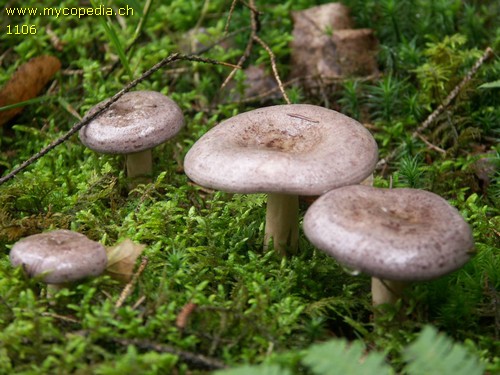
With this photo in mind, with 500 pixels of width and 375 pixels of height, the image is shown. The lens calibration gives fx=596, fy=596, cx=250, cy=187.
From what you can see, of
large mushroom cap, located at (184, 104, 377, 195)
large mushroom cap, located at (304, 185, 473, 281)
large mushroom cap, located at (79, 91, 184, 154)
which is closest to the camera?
large mushroom cap, located at (304, 185, 473, 281)

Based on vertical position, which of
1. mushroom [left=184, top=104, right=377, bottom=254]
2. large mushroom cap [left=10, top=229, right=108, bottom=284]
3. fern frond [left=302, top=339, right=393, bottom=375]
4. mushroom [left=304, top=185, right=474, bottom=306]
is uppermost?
mushroom [left=184, top=104, right=377, bottom=254]

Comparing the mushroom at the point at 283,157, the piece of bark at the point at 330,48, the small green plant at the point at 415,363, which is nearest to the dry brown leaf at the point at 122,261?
the mushroom at the point at 283,157

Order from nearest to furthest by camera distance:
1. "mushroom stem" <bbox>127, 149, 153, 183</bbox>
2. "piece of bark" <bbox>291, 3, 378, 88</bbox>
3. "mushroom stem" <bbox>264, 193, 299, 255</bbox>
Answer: "mushroom stem" <bbox>264, 193, 299, 255</bbox> < "mushroom stem" <bbox>127, 149, 153, 183</bbox> < "piece of bark" <bbox>291, 3, 378, 88</bbox>

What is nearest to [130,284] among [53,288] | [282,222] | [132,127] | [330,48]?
[53,288]

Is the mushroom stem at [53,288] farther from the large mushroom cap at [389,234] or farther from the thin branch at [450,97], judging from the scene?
the thin branch at [450,97]

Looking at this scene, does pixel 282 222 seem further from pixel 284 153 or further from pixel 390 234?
pixel 390 234

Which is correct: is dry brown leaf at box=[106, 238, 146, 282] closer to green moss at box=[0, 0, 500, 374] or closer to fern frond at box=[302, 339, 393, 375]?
green moss at box=[0, 0, 500, 374]

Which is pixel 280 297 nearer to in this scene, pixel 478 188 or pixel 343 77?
pixel 478 188

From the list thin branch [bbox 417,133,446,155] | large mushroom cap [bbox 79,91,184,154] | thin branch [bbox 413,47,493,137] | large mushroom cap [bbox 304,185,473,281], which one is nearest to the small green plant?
large mushroom cap [bbox 304,185,473,281]
